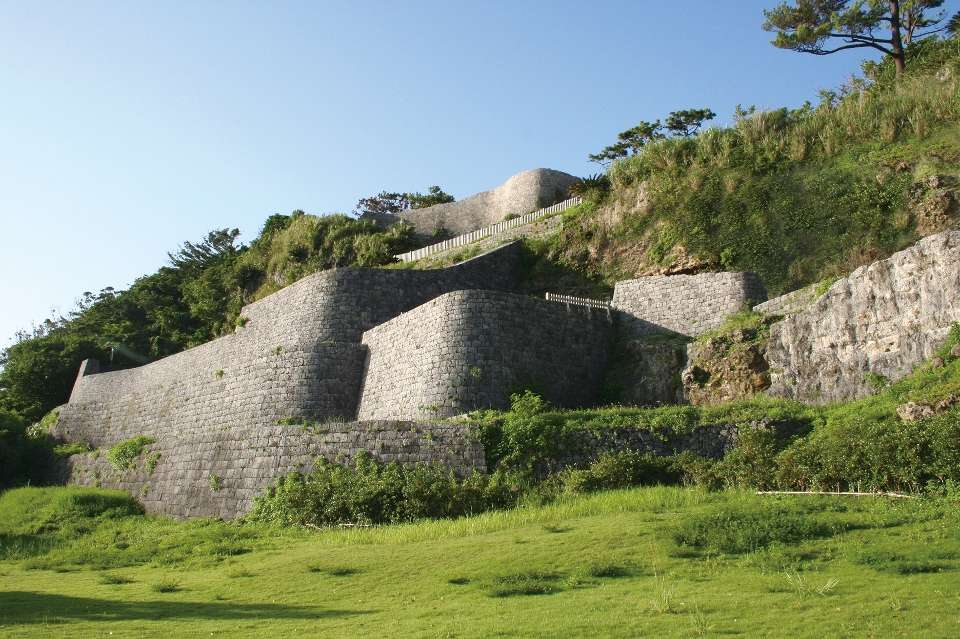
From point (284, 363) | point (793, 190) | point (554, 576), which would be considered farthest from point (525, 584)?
point (793, 190)

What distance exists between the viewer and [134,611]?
31.8 ft

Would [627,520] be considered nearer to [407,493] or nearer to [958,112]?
[407,493]

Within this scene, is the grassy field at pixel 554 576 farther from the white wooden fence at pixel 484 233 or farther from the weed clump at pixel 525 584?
the white wooden fence at pixel 484 233

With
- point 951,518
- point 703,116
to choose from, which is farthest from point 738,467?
point 703,116

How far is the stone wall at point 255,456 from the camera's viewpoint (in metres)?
17.2

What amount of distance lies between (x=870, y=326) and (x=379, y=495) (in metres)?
10.4

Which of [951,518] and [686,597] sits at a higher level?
[951,518]

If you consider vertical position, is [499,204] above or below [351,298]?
above

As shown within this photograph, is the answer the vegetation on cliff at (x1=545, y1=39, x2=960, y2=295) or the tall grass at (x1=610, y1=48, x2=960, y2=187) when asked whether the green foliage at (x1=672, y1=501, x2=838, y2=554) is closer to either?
the vegetation on cliff at (x1=545, y1=39, x2=960, y2=295)

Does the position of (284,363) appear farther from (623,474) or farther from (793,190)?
(793,190)

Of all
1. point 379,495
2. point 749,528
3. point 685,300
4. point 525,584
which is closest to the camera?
point 525,584

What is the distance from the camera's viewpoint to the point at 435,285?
1128 inches

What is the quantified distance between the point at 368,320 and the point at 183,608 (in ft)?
57.1

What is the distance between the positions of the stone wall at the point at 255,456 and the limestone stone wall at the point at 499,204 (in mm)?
23755
